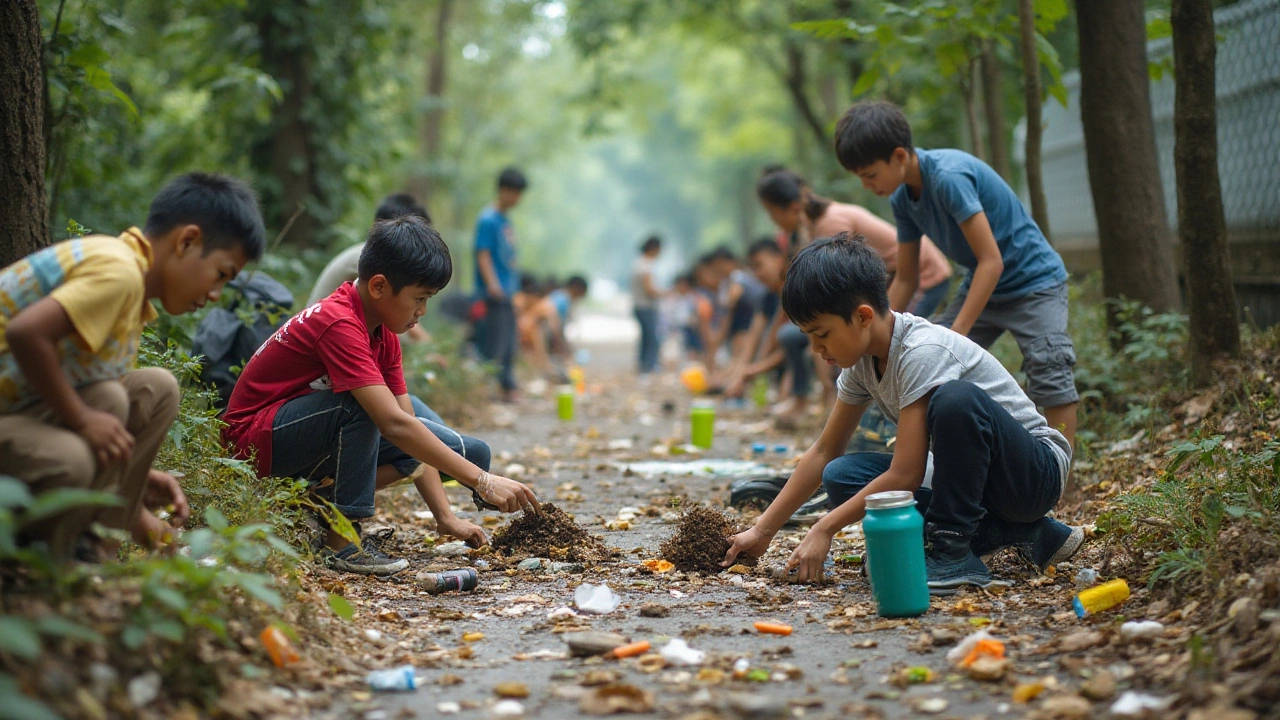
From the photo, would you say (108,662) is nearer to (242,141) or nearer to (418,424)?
(418,424)

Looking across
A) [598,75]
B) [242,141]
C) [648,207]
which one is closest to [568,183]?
[648,207]

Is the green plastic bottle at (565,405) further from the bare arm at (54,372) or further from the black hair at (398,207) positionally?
the bare arm at (54,372)

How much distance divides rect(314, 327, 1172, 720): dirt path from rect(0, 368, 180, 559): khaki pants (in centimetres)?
81

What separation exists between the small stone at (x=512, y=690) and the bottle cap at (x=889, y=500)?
1.24m

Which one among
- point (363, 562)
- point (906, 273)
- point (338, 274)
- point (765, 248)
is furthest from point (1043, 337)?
point (765, 248)

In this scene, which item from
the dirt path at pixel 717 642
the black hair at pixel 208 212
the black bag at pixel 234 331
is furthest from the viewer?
the black bag at pixel 234 331

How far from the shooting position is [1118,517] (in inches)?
160

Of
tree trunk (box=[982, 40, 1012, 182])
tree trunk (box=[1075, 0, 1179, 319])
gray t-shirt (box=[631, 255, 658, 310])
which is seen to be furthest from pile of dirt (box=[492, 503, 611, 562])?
gray t-shirt (box=[631, 255, 658, 310])

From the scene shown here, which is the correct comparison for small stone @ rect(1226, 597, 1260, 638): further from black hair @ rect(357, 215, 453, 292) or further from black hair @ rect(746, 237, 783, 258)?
black hair @ rect(746, 237, 783, 258)

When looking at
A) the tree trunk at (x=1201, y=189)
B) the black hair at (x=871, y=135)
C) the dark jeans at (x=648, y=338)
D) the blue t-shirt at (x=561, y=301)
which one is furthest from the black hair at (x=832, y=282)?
the blue t-shirt at (x=561, y=301)

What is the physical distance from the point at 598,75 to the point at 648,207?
62.1 metres

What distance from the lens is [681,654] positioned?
10.3 feet

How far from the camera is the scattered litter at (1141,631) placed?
121 inches

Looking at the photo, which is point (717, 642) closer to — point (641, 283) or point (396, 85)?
point (396, 85)
